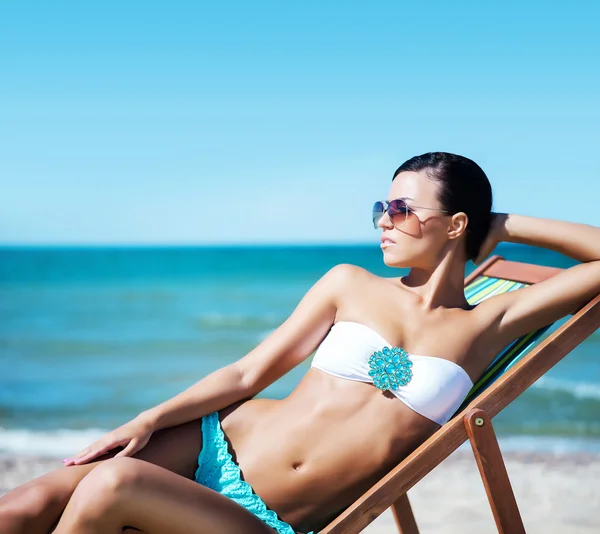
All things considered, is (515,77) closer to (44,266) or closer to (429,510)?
(44,266)

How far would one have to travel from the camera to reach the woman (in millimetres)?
2736

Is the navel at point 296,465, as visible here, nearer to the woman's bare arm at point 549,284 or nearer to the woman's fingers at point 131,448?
the woman's fingers at point 131,448

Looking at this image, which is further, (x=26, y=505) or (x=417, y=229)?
(x=417, y=229)

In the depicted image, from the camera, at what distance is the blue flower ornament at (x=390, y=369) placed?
9.02 feet

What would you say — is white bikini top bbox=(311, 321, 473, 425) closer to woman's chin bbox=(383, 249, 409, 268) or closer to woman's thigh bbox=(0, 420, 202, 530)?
woman's chin bbox=(383, 249, 409, 268)

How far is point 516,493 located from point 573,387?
607 centimetres

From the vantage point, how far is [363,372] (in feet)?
9.18

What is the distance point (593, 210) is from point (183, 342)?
125ft

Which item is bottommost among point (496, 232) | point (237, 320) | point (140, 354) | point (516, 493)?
point (237, 320)

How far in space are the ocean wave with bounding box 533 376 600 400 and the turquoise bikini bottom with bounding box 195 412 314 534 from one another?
9.08m

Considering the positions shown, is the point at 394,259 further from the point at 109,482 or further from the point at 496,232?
the point at 109,482

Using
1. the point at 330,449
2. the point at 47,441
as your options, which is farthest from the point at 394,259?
the point at 47,441

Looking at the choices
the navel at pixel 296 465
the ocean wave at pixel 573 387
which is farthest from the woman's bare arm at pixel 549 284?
the ocean wave at pixel 573 387

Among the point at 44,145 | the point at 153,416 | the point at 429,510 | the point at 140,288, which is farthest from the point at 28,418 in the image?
the point at 44,145
